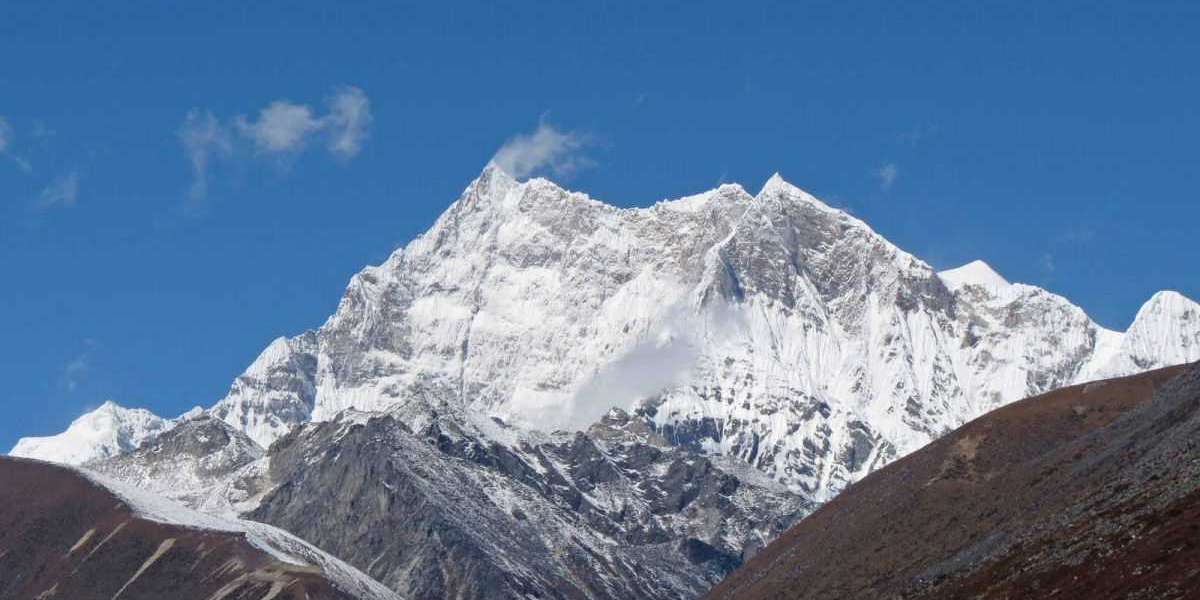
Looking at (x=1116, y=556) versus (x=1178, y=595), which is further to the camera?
(x=1116, y=556)

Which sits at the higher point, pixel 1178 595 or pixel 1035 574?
pixel 1035 574

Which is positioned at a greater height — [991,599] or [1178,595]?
[991,599]

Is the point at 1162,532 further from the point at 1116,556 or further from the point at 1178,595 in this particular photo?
the point at 1178,595

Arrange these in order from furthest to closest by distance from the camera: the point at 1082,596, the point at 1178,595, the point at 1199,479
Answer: the point at 1199,479 → the point at 1082,596 → the point at 1178,595

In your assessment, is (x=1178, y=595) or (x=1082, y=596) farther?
(x=1082, y=596)

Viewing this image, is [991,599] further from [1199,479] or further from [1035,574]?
[1199,479]

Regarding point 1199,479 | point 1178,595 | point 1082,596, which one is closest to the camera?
point 1178,595

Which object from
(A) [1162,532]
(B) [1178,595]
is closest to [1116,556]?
(A) [1162,532]

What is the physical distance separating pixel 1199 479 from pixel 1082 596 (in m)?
21.0

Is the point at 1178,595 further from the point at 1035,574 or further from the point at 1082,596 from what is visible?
the point at 1035,574

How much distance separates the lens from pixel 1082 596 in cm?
18138

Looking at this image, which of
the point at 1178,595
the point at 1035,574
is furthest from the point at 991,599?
the point at 1178,595

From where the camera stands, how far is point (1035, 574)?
198750mm

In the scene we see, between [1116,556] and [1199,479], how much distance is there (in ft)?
42.9
